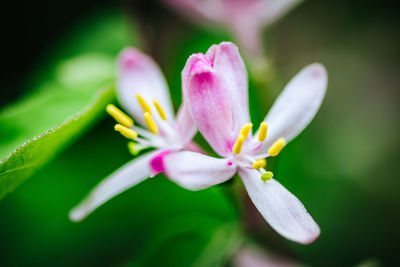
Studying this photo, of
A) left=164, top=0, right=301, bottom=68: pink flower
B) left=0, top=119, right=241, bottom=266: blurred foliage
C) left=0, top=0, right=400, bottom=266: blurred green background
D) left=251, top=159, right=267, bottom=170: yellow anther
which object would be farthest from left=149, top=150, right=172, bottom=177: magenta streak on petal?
left=164, top=0, right=301, bottom=68: pink flower

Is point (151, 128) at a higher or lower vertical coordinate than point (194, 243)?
higher

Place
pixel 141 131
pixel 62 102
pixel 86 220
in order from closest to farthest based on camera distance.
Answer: pixel 141 131 < pixel 62 102 < pixel 86 220

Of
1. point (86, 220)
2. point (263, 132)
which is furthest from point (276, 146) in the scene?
point (86, 220)


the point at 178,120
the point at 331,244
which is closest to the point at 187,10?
the point at 178,120

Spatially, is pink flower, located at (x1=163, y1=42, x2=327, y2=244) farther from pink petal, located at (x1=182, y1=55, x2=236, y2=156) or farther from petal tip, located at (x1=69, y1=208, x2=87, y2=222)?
petal tip, located at (x1=69, y1=208, x2=87, y2=222)

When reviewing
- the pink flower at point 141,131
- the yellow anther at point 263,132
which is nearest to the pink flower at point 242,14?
the pink flower at point 141,131

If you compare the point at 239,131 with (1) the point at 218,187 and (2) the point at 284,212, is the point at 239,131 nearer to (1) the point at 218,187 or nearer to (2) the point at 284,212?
(2) the point at 284,212

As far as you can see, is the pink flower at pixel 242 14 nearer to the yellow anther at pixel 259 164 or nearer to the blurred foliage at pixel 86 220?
the blurred foliage at pixel 86 220

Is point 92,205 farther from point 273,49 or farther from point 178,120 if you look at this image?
point 273,49
